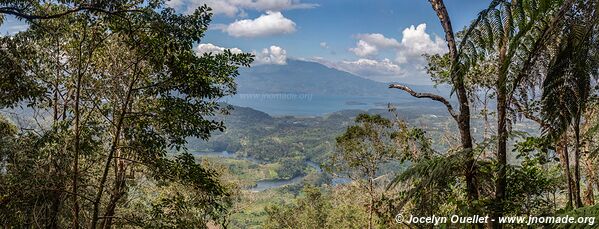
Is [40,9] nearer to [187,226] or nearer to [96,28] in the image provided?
[96,28]

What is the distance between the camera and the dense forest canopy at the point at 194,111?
289cm

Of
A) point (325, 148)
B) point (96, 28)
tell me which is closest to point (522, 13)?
point (96, 28)

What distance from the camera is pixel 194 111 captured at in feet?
18.9

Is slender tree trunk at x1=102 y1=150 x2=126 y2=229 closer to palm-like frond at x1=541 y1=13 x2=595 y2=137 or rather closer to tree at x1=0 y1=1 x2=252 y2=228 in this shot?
tree at x1=0 y1=1 x2=252 y2=228

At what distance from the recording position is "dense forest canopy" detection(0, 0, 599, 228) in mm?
2895

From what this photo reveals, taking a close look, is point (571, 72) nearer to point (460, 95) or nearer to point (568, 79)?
point (568, 79)

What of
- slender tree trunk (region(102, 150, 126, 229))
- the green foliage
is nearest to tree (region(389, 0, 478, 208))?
slender tree trunk (region(102, 150, 126, 229))

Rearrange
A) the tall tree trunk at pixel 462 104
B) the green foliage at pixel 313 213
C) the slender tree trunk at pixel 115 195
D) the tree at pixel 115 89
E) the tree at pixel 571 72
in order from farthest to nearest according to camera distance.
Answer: the green foliage at pixel 313 213, the slender tree trunk at pixel 115 195, the tree at pixel 115 89, the tall tree trunk at pixel 462 104, the tree at pixel 571 72

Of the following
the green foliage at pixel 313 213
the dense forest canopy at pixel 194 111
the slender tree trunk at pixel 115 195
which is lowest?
the green foliage at pixel 313 213

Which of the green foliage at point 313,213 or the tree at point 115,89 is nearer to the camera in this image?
the tree at point 115,89

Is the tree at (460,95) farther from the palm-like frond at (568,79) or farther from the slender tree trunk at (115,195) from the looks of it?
the slender tree trunk at (115,195)

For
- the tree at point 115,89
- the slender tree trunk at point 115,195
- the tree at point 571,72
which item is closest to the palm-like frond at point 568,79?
the tree at point 571,72

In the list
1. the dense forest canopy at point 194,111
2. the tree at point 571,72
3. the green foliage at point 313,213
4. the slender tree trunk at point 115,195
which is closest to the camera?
the tree at point 571,72

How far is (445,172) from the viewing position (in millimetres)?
2984
